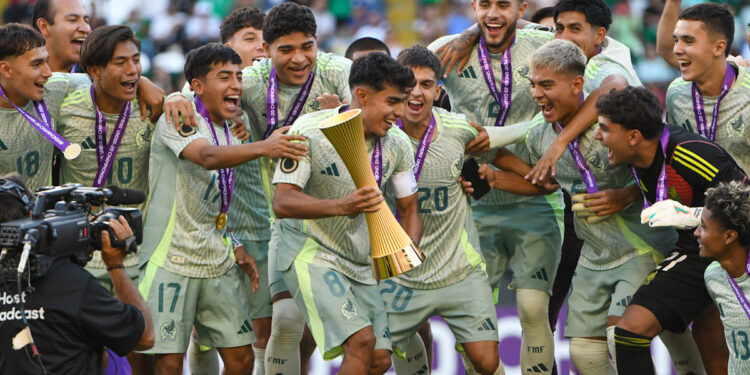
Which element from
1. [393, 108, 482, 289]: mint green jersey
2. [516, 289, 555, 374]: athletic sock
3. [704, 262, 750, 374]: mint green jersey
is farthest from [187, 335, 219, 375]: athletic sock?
[704, 262, 750, 374]: mint green jersey

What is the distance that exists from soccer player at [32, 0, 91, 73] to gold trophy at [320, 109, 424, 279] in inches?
103

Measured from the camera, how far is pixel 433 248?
7402 mm

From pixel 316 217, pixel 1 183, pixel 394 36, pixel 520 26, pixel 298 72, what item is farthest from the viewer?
pixel 394 36

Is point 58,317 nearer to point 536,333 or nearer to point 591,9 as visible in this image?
point 536,333

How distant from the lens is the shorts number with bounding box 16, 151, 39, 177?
708cm

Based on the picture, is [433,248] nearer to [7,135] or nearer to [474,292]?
[474,292]

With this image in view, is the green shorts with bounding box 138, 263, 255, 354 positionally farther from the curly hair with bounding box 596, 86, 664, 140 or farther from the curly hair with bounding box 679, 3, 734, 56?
the curly hair with bounding box 679, 3, 734, 56

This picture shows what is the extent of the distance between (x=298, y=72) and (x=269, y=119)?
383mm

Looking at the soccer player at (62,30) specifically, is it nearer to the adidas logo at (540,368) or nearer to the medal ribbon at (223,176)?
the medal ribbon at (223,176)

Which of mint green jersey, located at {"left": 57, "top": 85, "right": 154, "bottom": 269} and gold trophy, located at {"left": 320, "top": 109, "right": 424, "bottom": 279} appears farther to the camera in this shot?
mint green jersey, located at {"left": 57, "top": 85, "right": 154, "bottom": 269}

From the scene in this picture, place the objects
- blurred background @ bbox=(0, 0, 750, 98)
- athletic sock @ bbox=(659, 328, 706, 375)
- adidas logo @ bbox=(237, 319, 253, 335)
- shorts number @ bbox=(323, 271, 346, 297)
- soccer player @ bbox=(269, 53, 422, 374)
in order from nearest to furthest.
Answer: soccer player @ bbox=(269, 53, 422, 374) → shorts number @ bbox=(323, 271, 346, 297) → adidas logo @ bbox=(237, 319, 253, 335) → athletic sock @ bbox=(659, 328, 706, 375) → blurred background @ bbox=(0, 0, 750, 98)

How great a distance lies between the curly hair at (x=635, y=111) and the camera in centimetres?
677

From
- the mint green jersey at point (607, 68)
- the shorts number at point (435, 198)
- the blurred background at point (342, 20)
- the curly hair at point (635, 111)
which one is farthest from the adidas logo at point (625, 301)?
the blurred background at point (342, 20)

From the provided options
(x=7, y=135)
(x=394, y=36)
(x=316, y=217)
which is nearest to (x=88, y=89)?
(x=7, y=135)
